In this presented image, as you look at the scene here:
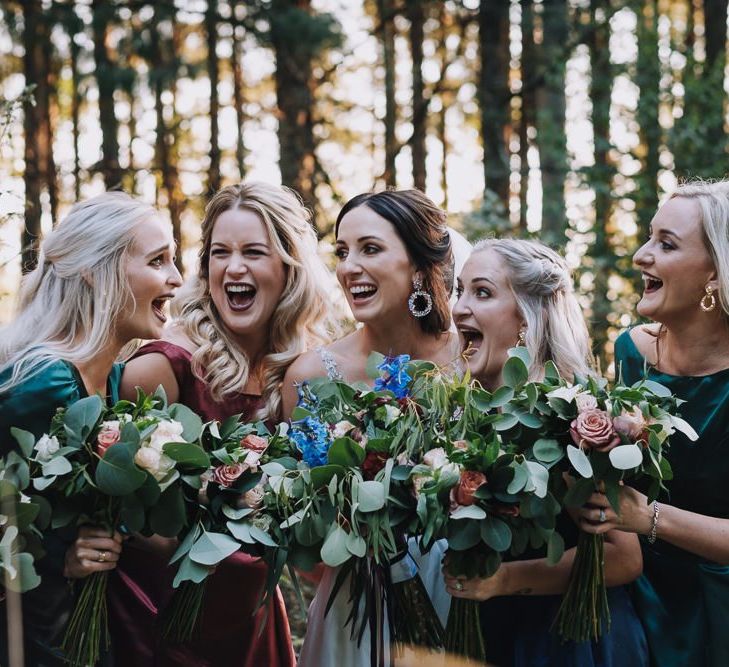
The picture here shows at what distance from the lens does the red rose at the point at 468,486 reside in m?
3.61

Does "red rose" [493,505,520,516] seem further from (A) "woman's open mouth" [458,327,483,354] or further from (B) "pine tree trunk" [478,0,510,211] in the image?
(B) "pine tree trunk" [478,0,510,211]

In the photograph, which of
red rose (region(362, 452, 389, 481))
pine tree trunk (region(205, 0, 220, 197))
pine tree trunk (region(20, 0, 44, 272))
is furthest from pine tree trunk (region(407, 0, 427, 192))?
red rose (region(362, 452, 389, 481))

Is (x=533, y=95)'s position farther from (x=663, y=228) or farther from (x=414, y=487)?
(x=414, y=487)

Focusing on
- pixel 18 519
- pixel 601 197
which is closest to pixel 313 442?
pixel 18 519

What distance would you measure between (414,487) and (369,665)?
3.55 ft

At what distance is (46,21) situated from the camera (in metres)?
14.3

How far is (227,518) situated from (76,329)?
120cm

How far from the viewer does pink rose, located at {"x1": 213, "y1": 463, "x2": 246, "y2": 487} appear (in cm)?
385

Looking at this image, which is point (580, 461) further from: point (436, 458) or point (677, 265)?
point (677, 265)

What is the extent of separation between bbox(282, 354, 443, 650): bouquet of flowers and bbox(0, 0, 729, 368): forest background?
268cm

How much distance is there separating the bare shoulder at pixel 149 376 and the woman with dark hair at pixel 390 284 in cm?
57

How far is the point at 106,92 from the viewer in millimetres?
14141

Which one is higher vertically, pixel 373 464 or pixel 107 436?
pixel 107 436

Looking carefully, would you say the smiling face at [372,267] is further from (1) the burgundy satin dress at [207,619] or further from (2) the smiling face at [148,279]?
(1) the burgundy satin dress at [207,619]
